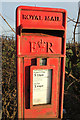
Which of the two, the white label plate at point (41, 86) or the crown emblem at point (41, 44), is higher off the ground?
the crown emblem at point (41, 44)

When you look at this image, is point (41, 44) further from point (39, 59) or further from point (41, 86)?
point (41, 86)

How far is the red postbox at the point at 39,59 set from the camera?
1.38m

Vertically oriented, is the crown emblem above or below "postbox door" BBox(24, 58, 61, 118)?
above

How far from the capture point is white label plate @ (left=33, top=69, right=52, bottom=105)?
1.48m

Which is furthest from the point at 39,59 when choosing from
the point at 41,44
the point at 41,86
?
the point at 41,86

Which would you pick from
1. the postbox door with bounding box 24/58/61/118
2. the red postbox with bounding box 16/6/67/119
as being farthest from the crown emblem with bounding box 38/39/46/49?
the postbox door with bounding box 24/58/61/118

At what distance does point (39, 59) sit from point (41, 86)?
0.38 meters

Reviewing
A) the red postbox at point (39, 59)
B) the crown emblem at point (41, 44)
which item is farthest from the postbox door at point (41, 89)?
the crown emblem at point (41, 44)

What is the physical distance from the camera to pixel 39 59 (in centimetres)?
142

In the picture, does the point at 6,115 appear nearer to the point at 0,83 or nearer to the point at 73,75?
the point at 0,83

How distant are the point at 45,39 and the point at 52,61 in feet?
1.01

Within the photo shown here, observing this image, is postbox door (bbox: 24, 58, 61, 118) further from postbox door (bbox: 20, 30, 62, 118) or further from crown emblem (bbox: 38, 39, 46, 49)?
crown emblem (bbox: 38, 39, 46, 49)

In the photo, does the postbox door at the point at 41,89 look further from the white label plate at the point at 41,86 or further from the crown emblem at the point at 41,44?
the crown emblem at the point at 41,44

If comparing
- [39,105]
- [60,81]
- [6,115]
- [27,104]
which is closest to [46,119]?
[39,105]
